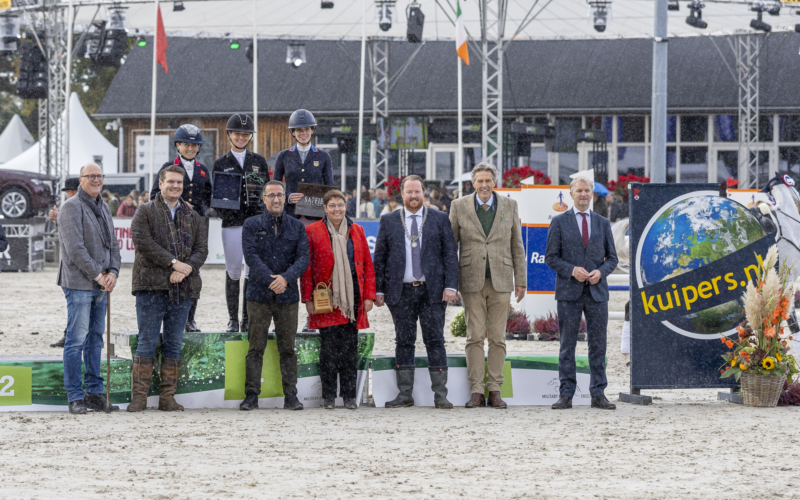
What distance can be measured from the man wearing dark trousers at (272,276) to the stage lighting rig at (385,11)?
15497 millimetres

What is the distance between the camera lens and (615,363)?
10297mm

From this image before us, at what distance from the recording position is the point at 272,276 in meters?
7.41

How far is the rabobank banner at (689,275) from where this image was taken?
7.94m

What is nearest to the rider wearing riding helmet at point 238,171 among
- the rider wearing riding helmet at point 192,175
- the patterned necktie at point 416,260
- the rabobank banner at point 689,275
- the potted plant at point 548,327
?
the rider wearing riding helmet at point 192,175

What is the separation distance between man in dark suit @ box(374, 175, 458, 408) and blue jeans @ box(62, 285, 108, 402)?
6.62 ft

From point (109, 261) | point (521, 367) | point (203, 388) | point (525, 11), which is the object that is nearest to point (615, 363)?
point (521, 367)

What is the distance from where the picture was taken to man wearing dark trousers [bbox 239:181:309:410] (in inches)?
294

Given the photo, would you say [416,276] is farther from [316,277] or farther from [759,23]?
[759,23]

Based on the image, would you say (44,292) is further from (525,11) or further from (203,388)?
(525,11)

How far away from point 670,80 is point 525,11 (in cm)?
827

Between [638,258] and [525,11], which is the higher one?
[525,11]

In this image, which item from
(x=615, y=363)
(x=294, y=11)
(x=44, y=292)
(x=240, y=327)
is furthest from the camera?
(x=294, y=11)

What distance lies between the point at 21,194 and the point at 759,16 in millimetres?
16675

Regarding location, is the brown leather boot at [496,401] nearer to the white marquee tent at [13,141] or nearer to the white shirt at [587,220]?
the white shirt at [587,220]
